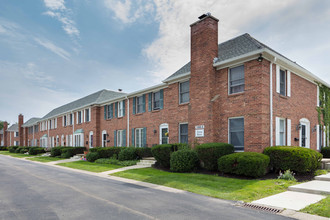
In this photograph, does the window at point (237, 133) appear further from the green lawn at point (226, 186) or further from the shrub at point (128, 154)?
the shrub at point (128, 154)

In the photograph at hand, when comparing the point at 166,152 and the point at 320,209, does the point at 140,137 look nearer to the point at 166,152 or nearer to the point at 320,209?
the point at 166,152

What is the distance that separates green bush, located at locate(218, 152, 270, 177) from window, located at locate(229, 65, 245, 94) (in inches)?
159

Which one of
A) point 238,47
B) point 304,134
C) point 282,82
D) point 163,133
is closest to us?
point 282,82

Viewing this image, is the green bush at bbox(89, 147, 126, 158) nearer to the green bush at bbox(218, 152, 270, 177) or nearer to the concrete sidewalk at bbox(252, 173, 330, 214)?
the green bush at bbox(218, 152, 270, 177)

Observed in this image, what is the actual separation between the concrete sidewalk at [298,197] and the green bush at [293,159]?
1.44m

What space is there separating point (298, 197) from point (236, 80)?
24.8ft

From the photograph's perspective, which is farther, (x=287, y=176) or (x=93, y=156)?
(x=93, y=156)

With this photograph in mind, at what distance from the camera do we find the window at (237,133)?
13405 mm

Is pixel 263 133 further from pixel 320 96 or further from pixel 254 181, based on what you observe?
pixel 320 96

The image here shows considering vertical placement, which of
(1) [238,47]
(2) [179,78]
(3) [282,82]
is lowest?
(3) [282,82]

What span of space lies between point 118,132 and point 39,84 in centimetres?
1328

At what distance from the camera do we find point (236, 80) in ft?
45.6

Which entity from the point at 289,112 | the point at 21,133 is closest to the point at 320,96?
the point at 289,112

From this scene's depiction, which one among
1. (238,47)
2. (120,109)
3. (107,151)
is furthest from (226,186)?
(120,109)
